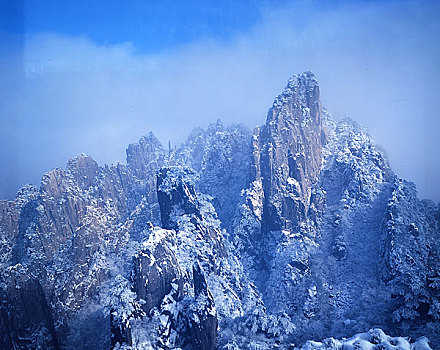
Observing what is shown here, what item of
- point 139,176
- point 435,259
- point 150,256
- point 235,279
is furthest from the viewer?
point 139,176

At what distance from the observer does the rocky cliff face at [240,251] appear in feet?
180

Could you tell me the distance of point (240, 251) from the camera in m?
97.4

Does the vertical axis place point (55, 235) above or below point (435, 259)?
above

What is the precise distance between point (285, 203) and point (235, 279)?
29.9 meters

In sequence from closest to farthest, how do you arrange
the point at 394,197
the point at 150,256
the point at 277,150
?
the point at 150,256, the point at 394,197, the point at 277,150

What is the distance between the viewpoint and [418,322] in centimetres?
5916

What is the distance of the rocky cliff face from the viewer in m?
54.9

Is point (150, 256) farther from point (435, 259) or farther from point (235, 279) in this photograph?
point (435, 259)

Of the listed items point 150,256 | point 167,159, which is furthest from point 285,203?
point 167,159

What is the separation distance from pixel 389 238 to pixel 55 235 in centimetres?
11488

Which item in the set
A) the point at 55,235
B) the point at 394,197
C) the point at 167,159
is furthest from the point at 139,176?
the point at 394,197

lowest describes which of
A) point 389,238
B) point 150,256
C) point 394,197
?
point 389,238

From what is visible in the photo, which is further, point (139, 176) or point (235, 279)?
point (139, 176)

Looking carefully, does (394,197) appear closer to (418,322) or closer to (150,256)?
(418,322)
